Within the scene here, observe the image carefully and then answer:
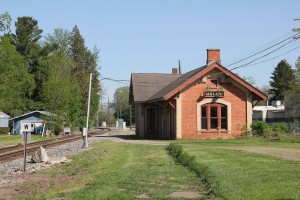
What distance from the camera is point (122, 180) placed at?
13.1 m

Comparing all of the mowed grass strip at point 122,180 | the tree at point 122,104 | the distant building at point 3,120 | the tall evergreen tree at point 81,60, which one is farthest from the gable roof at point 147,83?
the tree at point 122,104

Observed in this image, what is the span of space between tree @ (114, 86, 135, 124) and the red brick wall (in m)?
87.4

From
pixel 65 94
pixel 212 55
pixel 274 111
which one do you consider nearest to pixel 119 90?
pixel 274 111

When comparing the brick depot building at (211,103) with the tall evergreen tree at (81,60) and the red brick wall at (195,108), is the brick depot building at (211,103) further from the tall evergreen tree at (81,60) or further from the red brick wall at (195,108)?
the tall evergreen tree at (81,60)

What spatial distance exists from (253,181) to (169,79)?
37768 mm

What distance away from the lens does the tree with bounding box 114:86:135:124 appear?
4975 inches

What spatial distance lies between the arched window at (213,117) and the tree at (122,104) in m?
87.4

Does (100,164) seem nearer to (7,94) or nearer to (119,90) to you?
(7,94)

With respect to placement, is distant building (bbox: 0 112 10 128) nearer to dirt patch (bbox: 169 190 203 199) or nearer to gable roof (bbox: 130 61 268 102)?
gable roof (bbox: 130 61 268 102)

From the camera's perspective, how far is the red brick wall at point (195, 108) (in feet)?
118

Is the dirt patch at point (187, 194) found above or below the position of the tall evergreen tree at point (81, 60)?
below

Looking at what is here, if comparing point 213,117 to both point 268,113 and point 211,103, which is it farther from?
point 268,113

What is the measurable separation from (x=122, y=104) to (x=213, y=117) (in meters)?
106

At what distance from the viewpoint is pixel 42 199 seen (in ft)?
34.4
